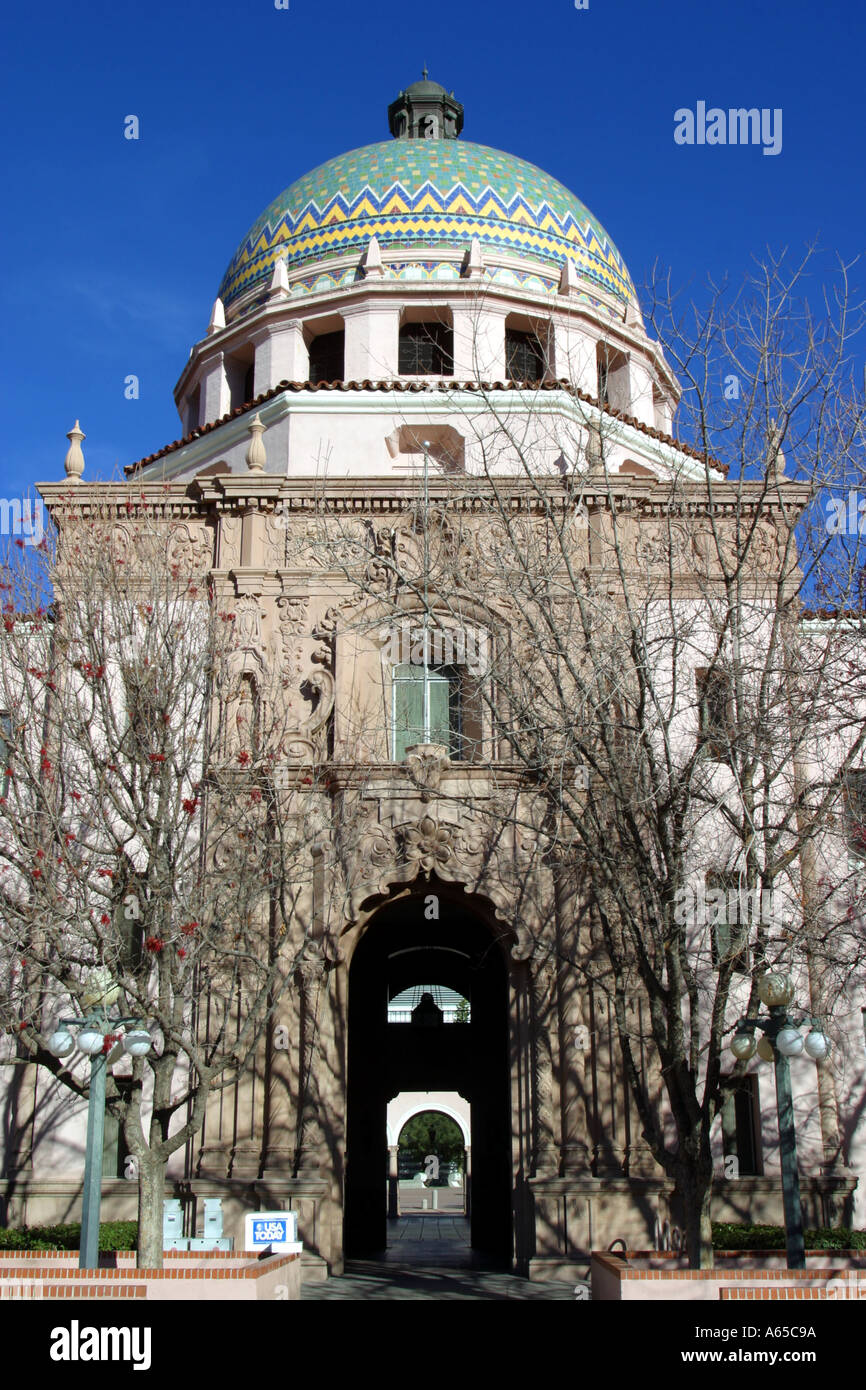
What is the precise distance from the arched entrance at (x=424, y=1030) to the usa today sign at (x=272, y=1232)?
5.70 meters

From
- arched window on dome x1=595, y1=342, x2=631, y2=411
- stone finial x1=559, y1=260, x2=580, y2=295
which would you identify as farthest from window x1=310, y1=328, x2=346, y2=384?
arched window on dome x1=595, y1=342, x2=631, y2=411

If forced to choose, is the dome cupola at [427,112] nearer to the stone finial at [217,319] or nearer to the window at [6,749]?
the stone finial at [217,319]

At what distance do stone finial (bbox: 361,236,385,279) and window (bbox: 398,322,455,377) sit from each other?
45.3 inches

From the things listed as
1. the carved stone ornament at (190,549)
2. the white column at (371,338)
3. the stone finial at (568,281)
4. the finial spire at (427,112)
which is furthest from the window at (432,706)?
the finial spire at (427,112)

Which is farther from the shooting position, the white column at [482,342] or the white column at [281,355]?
the white column at [281,355]

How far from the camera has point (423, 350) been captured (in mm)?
26047

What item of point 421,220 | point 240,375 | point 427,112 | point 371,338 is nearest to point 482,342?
point 371,338

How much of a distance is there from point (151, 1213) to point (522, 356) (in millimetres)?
17711

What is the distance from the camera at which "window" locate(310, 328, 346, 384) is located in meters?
26.5

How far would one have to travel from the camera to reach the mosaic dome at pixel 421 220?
26969 millimetres

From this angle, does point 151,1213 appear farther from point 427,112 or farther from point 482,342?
point 427,112

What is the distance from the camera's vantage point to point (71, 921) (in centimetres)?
1498

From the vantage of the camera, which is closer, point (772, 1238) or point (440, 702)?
point (772, 1238)

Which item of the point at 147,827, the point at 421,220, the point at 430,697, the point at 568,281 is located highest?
the point at 421,220
